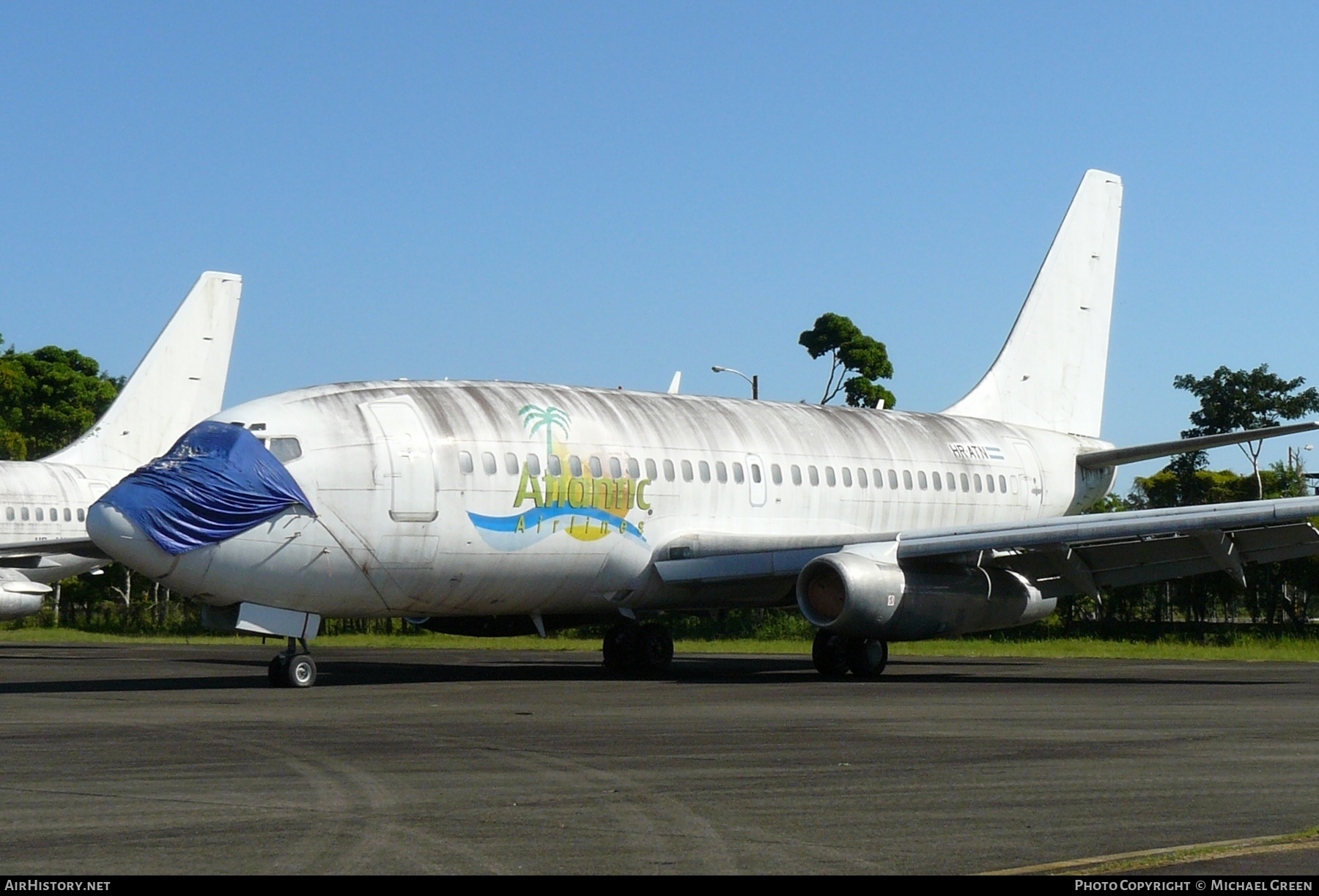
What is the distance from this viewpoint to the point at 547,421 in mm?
24719

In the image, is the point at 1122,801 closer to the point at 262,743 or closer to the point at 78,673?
the point at 262,743

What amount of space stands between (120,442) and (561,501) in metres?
27.4

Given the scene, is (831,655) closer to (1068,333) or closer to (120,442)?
(1068,333)

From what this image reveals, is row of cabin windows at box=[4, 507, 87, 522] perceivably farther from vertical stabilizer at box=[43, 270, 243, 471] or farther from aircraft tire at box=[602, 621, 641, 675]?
aircraft tire at box=[602, 621, 641, 675]

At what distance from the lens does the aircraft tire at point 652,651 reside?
27.4m

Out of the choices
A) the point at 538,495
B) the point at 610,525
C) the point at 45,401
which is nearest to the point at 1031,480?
the point at 610,525

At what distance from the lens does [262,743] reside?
47.3 feet

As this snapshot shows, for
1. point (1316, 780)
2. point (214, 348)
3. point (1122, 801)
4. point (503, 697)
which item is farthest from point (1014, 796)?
point (214, 348)

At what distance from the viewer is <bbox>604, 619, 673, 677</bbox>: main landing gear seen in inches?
1077

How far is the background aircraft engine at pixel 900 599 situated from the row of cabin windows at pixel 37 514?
24479mm

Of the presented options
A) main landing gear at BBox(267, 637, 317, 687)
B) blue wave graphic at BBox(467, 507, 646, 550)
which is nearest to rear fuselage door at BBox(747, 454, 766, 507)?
blue wave graphic at BBox(467, 507, 646, 550)

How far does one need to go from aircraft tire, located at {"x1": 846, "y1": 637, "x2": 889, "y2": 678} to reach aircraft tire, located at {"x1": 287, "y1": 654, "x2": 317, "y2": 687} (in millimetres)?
8447

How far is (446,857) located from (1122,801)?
4587mm

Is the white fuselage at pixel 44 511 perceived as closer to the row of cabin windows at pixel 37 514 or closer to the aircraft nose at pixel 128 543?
the row of cabin windows at pixel 37 514
